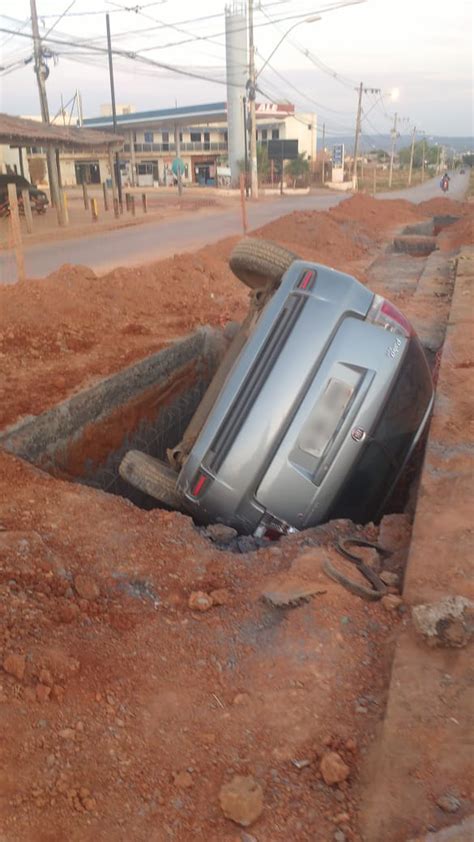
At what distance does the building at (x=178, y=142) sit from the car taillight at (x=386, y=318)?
2082 inches

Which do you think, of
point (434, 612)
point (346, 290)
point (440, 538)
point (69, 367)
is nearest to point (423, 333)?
point (69, 367)

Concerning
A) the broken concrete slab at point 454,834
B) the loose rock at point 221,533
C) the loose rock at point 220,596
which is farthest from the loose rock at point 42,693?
the loose rock at point 221,533

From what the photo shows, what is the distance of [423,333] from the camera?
9.67 m

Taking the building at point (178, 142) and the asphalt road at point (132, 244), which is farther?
the building at point (178, 142)

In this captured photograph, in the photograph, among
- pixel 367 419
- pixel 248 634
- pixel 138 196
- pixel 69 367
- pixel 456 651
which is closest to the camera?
pixel 456 651

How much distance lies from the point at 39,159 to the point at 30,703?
49836 mm

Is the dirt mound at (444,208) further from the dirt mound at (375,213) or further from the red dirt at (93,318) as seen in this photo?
the red dirt at (93,318)

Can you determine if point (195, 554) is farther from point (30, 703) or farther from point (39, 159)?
point (39, 159)

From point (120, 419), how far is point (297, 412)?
348cm

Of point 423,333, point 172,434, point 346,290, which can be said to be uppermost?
point 346,290

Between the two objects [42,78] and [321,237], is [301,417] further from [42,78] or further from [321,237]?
[42,78]

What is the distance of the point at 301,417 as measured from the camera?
4.06 m

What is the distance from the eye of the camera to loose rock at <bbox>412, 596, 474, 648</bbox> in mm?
2916

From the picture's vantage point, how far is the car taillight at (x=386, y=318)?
172 inches
